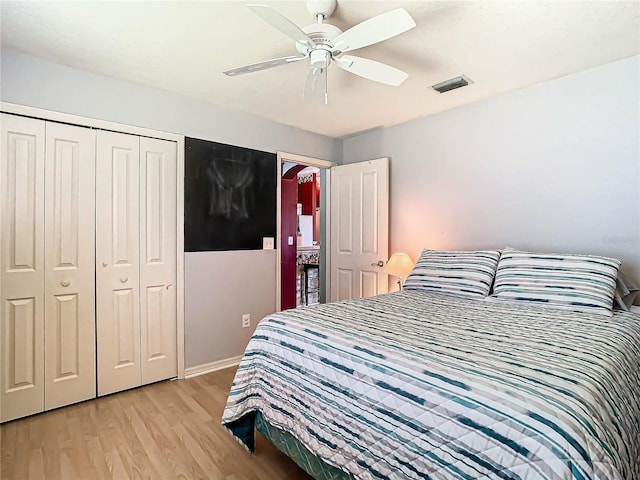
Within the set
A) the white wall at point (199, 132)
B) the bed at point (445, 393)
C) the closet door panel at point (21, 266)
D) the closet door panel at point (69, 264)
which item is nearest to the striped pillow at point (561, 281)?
the bed at point (445, 393)

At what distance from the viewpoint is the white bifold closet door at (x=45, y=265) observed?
2.20 m

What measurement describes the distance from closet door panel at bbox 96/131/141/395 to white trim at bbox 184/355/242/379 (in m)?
0.40

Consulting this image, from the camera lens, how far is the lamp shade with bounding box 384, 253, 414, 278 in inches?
126

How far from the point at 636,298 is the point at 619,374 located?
1418mm

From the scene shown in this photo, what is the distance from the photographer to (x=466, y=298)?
241 cm

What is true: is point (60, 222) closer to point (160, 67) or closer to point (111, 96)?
point (111, 96)

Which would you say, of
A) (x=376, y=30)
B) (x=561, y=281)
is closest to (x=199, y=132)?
(x=376, y=30)

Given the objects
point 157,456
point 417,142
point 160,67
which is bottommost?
point 157,456

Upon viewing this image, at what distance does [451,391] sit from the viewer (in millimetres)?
1104

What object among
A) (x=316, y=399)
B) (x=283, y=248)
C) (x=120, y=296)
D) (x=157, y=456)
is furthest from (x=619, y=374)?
(x=283, y=248)

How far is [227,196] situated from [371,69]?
5.74ft

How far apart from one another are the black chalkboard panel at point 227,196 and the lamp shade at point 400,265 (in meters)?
1.18

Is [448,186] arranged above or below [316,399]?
above

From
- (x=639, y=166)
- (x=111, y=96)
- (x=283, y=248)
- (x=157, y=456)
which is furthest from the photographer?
(x=283, y=248)
